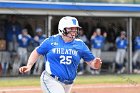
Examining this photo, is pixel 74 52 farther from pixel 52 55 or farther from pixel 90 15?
pixel 90 15

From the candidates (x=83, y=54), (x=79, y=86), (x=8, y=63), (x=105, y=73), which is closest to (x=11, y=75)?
(x=8, y=63)

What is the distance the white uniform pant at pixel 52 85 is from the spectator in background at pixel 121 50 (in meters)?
13.4

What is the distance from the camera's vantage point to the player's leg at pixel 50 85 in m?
7.38

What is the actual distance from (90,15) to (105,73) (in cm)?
248

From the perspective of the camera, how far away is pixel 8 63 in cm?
1994

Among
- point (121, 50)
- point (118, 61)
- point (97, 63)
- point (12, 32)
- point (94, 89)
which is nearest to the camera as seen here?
point (97, 63)

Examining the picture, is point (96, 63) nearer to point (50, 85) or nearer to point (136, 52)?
Answer: point (50, 85)

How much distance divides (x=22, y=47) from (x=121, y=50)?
4.16m

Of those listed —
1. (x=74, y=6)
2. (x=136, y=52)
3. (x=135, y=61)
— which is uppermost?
(x=74, y=6)

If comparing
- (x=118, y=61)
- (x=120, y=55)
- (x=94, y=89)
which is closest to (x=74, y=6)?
(x=120, y=55)

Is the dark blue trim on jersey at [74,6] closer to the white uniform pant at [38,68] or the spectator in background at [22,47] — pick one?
the spectator in background at [22,47]

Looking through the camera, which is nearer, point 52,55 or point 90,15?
point 52,55

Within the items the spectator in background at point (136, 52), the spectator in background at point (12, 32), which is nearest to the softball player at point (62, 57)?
the spectator in background at point (12, 32)

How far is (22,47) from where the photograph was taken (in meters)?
19.6
